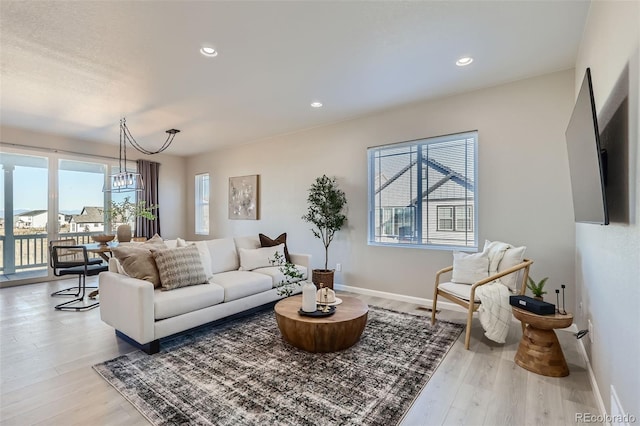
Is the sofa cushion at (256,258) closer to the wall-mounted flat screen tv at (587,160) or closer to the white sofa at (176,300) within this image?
the white sofa at (176,300)

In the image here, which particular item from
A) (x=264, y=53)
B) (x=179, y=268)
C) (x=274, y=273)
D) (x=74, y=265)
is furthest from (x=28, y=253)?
(x=264, y=53)

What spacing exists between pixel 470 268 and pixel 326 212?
2.14 m

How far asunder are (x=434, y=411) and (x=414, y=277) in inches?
A: 89.4

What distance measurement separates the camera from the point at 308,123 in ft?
15.9

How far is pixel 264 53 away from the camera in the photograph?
272 cm

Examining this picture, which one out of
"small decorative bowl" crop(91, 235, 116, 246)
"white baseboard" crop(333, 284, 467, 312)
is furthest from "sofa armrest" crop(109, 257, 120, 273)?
"white baseboard" crop(333, 284, 467, 312)

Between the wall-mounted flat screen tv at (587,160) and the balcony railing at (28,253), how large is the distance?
296 inches

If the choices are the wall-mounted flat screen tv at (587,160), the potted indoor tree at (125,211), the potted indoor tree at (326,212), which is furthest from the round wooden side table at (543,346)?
the potted indoor tree at (125,211)

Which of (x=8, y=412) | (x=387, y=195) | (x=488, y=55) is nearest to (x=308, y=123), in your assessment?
(x=387, y=195)

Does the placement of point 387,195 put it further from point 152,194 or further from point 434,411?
point 152,194

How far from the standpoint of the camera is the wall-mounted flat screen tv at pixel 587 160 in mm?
1511

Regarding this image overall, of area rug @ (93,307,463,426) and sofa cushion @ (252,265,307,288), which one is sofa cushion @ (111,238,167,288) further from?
sofa cushion @ (252,265,307,288)

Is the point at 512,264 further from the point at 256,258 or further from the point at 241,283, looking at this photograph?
the point at 256,258

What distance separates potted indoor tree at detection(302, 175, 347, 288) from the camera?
437 cm
